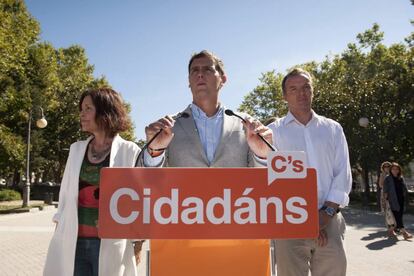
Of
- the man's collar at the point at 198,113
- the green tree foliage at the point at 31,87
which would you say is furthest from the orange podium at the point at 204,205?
the green tree foliage at the point at 31,87

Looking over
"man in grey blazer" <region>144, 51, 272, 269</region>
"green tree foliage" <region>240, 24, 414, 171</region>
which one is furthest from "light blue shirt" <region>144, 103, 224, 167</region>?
"green tree foliage" <region>240, 24, 414, 171</region>

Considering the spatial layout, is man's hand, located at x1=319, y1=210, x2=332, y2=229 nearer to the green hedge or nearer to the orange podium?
the orange podium

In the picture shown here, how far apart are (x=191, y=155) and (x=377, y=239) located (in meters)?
10.2

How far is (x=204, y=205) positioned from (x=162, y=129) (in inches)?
18.2

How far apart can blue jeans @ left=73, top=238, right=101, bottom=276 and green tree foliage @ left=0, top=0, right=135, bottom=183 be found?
15.1 meters

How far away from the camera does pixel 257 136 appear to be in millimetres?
2146

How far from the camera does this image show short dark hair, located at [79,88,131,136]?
10.1ft

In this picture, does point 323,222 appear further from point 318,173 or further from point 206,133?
point 206,133

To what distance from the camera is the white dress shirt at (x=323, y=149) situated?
274cm

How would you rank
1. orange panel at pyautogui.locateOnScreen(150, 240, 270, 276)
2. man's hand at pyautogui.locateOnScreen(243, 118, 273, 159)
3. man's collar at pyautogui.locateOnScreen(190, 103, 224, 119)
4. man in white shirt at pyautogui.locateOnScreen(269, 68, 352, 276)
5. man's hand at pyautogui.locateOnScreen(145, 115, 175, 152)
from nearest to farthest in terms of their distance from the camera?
1. orange panel at pyautogui.locateOnScreen(150, 240, 270, 276)
2. man's hand at pyautogui.locateOnScreen(145, 115, 175, 152)
3. man's hand at pyautogui.locateOnScreen(243, 118, 273, 159)
4. man's collar at pyautogui.locateOnScreen(190, 103, 224, 119)
5. man in white shirt at pyautogui.locateOnScreen(269, 68, 352, 276)

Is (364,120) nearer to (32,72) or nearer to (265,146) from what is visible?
(32,72)

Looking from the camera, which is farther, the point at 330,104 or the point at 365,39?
the point at 365,39

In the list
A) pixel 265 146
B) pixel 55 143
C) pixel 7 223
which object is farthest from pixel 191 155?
pixel 55 143

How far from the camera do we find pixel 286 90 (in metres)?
2.96
